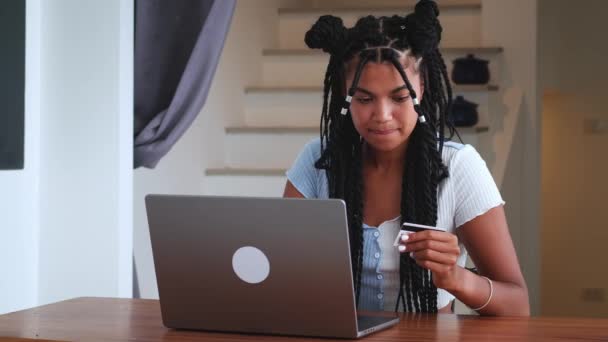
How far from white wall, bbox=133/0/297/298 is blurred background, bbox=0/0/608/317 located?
11 millimetres

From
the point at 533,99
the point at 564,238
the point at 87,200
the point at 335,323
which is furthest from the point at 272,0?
the point at 335,323

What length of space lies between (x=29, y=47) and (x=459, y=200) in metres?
1.64

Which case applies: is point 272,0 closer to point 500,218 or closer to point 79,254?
point 79,254

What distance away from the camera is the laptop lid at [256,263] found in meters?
1.46

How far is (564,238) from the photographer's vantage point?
6.62m

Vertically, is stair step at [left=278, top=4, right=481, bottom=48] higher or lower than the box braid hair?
higher

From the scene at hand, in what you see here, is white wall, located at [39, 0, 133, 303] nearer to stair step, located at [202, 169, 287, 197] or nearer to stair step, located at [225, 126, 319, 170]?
stair step, located at [202, 169, 287, 197]

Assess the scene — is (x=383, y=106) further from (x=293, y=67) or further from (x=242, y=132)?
(x=293, y=67)

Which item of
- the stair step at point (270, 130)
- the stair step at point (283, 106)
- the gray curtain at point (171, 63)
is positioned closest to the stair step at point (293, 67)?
the stair step at point (283, 106)

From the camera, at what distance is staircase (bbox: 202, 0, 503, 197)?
487 centimetres

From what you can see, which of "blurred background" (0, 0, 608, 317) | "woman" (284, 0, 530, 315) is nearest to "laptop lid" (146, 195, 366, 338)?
"woman" (284, 0, 530, 315)

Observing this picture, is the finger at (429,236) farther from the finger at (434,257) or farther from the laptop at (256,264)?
the laptop at (256,264)

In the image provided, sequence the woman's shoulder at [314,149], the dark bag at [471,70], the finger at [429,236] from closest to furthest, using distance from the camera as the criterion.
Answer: the finger at [429,236] → the woman's shoulder at [314,149] → the dark bag at [471,70]

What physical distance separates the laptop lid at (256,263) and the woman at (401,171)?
1.35 feet
